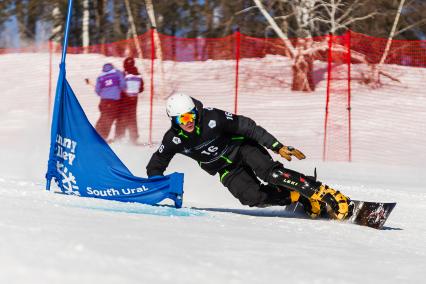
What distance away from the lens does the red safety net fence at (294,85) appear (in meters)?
16.7

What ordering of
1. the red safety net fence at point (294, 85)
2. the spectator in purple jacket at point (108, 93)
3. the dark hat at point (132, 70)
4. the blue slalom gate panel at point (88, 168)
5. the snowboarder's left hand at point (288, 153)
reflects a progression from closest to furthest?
1. the snowboarder's left hand at point (288, 153)
2. the blue slalom gate panel at point (88, 168)
3. the spectator in purple jacket at point (108, 93)
4. the dark hat at point (132, 70)
5. the red safety net fence at point (294, 85)

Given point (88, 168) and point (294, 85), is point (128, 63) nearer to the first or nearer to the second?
point (294, 85)

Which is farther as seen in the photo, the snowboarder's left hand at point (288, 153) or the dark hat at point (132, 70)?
the dark hat at point (132, 70)

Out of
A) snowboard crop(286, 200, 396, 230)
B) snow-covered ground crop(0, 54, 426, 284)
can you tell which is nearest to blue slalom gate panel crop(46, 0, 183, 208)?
snow-covered ground crop(0, 54, 426, 284)

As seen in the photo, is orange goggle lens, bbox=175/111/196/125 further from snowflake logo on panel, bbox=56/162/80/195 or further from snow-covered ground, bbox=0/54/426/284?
snowflake logo on panel, bbox=56/162/80/195

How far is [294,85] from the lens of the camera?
1930 centimetres

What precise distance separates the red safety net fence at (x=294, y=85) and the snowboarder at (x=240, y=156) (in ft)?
27.7

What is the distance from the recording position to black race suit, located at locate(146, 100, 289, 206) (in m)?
6.84

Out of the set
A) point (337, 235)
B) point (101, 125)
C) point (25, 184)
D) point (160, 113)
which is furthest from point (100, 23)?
point (337, 235)

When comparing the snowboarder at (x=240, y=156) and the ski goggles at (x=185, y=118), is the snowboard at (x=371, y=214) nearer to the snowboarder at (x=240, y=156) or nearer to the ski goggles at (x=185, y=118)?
the snowboarder at (x=240, y=156)

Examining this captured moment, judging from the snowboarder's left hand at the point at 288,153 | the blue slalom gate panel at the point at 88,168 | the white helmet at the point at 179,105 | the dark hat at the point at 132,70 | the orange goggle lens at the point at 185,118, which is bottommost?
the blue slalom gate panel at the point at 88,168

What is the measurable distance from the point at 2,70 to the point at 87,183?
15692mm

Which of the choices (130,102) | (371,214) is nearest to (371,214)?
(371,214)

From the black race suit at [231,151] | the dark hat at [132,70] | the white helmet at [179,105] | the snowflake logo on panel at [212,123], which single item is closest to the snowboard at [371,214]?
the black race suit at [231,151]
